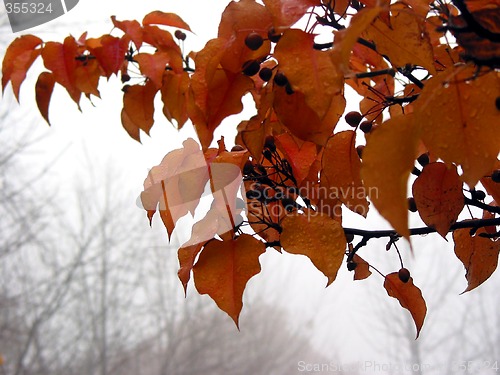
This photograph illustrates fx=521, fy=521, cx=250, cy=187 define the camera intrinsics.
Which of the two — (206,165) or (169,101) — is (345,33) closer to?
(206,165)

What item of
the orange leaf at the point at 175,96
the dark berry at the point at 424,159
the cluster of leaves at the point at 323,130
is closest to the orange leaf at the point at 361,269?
the cluster of leaves at the point at 323,130

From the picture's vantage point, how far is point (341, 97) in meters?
0.35

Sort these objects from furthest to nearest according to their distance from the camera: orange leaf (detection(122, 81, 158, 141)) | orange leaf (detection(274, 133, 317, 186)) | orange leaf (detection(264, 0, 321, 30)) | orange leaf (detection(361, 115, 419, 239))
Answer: orange leaf (detection(122, 81, 158, 141)) → orange leaf (detection(274, 133, 317, 186)) → orange leaf (detection(264, 0, 321, 30)) → orange leaf (detection(361, 115, 419, 239))

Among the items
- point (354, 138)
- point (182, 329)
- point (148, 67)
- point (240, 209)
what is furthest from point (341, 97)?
point (182, 329)

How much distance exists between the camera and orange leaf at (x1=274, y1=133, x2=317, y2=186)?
1.33 ft

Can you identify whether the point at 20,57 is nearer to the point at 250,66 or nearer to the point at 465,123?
the point at 250,66

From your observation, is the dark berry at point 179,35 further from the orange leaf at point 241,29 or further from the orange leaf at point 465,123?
the orange leaf at point 465,123

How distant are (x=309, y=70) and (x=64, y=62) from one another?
1.19 ft

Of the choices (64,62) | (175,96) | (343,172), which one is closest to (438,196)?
(343,172)

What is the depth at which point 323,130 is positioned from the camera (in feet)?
1.07

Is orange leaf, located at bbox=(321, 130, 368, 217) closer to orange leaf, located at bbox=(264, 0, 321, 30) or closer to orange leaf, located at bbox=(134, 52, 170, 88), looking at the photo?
orange leaf, located at bbox=(264, 0, 321, 30)

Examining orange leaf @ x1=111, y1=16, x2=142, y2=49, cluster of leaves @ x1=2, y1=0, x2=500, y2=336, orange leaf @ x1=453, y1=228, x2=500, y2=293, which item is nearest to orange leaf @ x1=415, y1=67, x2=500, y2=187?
cluster of leaves @ x1=2, y1=0, x2=500, y2=336

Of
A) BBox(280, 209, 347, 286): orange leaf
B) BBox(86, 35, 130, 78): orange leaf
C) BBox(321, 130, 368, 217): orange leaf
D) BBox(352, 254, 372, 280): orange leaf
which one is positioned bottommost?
BBox(352, 254, 372, 280): orange leaf

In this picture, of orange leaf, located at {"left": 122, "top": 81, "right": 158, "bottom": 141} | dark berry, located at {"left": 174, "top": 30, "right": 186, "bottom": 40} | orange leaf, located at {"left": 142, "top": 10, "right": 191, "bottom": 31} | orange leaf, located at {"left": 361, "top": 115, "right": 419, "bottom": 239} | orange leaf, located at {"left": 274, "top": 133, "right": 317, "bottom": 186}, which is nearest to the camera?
orange leaf, located at {"left": 361, "top": 115, "right": 419, "bottom": 239}
